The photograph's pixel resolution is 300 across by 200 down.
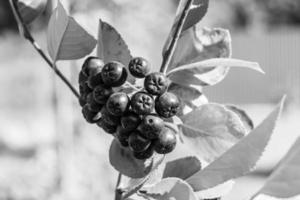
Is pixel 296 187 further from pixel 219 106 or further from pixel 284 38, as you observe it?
pixel 284 38

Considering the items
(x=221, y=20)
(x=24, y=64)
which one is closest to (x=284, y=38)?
A: (x=221, y=20)

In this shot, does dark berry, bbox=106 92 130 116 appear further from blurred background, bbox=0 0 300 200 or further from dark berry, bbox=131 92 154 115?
blurred background, bbox=0 0 300 200

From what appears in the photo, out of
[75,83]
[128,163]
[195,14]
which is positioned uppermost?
[195,14]

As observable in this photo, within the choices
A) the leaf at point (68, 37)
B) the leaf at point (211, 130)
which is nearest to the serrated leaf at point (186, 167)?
the leaf at point (211, 130)

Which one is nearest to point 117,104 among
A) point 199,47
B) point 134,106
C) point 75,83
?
point 134,106

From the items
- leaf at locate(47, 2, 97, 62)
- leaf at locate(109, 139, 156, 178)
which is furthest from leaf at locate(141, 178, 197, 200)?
leaf at locate(47, 2, 97, 62)

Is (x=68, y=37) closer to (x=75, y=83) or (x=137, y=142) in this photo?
(x=137, y=142)
